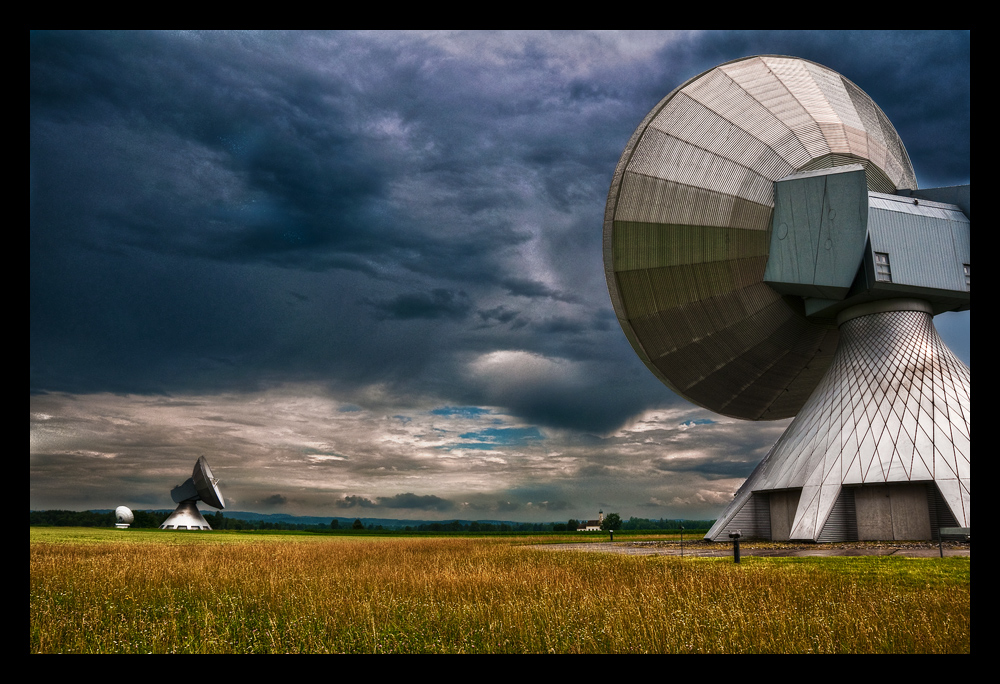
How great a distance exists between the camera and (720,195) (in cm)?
2694

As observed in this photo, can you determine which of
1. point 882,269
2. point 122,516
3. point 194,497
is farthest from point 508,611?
point 122,516

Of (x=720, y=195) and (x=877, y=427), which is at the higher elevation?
(x=720, y=195)

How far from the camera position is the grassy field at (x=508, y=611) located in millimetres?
6371

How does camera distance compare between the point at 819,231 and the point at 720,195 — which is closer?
the point at 819,231

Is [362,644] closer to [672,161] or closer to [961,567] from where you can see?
[961,567]

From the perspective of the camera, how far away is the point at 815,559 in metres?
16.1

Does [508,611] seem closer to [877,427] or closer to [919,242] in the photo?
[877,427]

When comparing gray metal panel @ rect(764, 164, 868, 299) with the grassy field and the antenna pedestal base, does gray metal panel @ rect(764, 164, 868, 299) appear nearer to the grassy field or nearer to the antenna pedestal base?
the grassy field

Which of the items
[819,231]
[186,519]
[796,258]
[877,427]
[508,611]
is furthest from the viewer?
[186,519]

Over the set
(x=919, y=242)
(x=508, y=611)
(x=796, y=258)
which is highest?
(x=919, y=242)

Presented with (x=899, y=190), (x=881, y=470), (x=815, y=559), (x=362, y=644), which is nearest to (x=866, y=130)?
(x=899, y=190)

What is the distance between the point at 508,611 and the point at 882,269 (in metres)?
23.9
